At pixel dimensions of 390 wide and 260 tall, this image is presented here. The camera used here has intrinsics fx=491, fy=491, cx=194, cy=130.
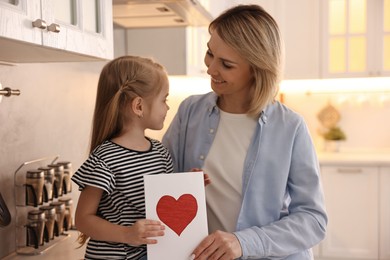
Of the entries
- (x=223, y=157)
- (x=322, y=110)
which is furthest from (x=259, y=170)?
(x=322, y=110)

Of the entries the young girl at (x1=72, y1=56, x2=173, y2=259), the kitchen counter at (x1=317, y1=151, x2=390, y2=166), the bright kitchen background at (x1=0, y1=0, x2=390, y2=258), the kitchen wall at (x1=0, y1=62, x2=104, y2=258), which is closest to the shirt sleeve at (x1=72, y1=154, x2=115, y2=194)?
the young girl at (x1=72, y1=56, x2=173, y2=259)

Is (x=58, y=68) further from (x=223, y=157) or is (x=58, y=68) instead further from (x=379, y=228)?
(x=379, y=228)

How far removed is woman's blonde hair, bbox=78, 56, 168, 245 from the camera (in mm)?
1218

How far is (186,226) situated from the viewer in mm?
1130

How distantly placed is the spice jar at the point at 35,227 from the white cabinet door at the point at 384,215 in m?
2.62

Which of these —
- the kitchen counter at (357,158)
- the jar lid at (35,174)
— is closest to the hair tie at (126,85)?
the jar lid at (35,174)

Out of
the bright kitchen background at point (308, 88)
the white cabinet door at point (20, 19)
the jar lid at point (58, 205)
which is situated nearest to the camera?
the white cabinet door at point (20, 19)

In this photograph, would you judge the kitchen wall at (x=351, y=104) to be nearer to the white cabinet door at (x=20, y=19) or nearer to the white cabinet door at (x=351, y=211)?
the white cabinet door at (x=351, y=211)

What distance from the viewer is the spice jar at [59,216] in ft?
5.42

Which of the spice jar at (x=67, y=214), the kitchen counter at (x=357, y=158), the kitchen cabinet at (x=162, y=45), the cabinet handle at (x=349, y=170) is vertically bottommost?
the cabinet handle at (x=349, y=170)

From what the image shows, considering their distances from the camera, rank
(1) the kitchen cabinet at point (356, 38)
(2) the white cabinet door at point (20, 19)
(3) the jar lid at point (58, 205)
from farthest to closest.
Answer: (1) the kitchen cabinet at point (356, 38) < (3) the jar lid at point (58, 205) < (2) the white cabinet door at point (20, 19)

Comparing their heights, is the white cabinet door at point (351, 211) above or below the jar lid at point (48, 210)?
below

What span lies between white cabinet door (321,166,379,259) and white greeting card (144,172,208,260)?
2.60 metres

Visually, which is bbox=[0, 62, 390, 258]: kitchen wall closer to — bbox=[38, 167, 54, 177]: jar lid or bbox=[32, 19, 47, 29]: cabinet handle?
bbox=[38, 167, 54, 177]: jar lid
